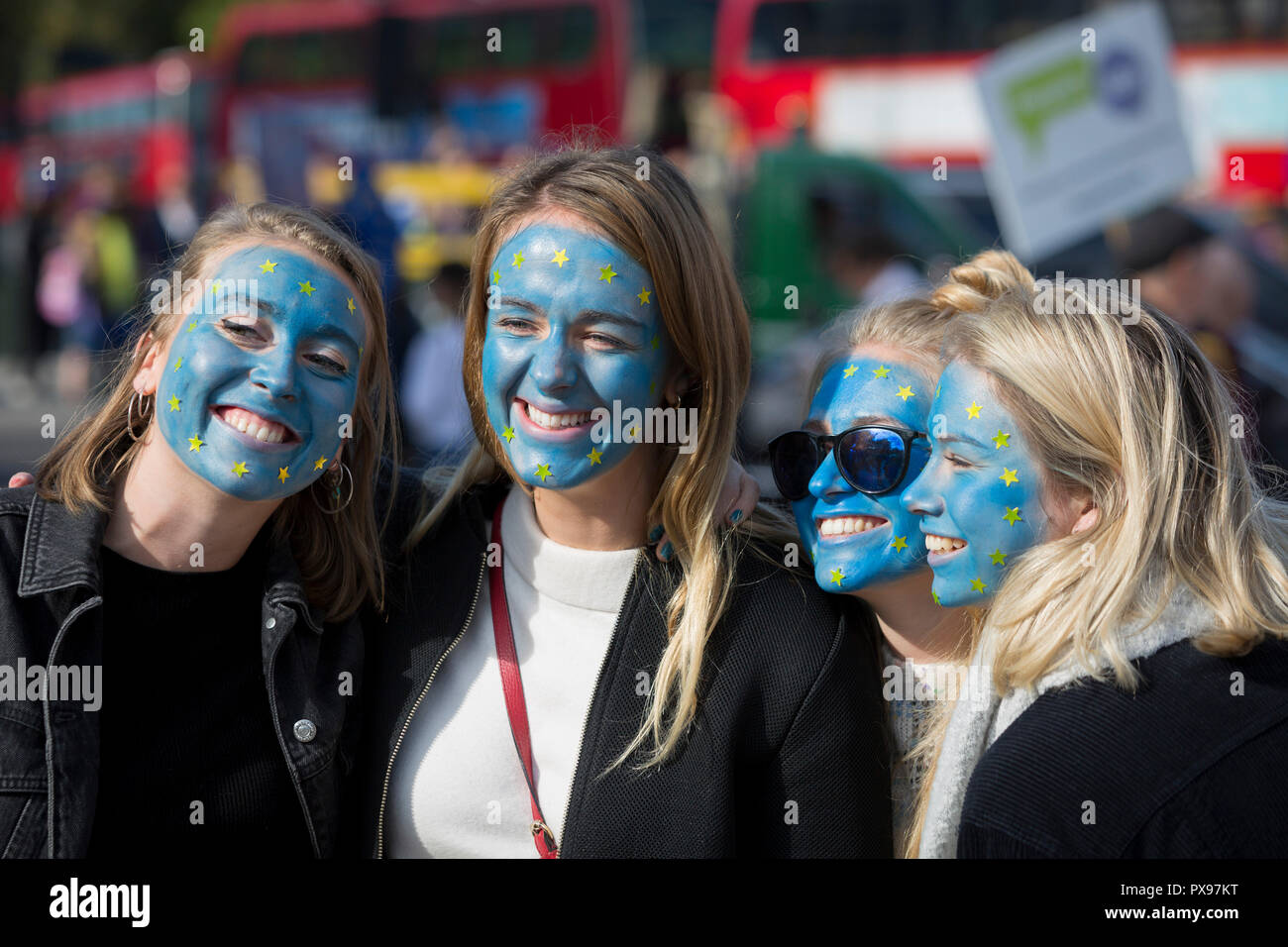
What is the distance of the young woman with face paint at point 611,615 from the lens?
2.73 metres

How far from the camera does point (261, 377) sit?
2709 mm

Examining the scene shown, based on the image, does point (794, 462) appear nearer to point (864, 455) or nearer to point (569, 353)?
point (864, 455)

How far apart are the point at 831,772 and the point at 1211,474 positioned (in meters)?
0.94

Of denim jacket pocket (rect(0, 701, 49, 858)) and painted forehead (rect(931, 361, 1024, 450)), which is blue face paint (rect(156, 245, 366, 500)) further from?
painted forehead (rect(931, 361, 1024, 450))

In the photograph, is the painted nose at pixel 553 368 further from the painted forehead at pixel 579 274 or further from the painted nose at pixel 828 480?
the painted nose at pixel 828 480

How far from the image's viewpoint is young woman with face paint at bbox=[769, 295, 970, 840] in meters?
2.87

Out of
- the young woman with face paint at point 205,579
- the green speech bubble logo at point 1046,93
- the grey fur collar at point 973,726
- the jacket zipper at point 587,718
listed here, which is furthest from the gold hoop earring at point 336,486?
the green speech bubble logo at point 1046,93

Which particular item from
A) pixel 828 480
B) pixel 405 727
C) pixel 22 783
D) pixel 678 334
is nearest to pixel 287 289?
pixel 678 334

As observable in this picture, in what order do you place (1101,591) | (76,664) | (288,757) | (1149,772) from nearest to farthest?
(1149,772), (1101,591), (76,664), (288,757)

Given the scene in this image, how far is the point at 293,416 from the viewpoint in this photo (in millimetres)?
2729

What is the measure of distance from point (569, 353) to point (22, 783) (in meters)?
1.33

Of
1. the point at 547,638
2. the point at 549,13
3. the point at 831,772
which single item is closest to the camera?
the point at 831,772
